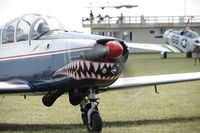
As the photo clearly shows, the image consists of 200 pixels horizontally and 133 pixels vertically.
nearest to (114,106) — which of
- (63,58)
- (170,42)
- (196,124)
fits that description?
(196,124)

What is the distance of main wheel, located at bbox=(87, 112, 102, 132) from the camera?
8688 millimetres

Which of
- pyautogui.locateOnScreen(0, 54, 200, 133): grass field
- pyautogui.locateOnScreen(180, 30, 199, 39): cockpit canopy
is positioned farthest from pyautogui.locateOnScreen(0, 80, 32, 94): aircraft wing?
pyautogui.locateOnScreen(180, 30, 199, 39): cockpit canopy

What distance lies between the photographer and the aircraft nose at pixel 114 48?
7984mm

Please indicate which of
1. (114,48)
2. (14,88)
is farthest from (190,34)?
(114,48)

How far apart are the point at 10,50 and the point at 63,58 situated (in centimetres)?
155

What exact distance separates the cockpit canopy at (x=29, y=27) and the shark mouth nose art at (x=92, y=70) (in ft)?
3.79

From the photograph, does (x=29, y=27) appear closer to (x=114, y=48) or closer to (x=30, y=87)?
(x=30, y=87)

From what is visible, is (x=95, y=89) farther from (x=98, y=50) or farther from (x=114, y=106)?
(x=114, y=106)

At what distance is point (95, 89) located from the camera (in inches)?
358

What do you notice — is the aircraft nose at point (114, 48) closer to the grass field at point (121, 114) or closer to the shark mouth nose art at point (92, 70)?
the shark mouth nose art at point (92, 70)

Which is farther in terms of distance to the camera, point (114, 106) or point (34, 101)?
point (34, 101)

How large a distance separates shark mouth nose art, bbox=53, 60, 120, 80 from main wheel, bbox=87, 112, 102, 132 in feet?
2.34

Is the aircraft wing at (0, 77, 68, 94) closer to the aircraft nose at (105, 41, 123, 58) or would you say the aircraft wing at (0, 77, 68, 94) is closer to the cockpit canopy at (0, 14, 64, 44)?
the cockpit canopy at (0, 14, 64, 44)

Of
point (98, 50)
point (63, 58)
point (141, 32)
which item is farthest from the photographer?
point (141, 32)
